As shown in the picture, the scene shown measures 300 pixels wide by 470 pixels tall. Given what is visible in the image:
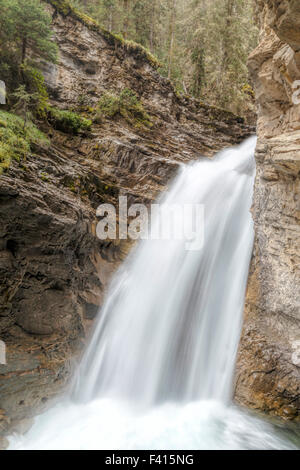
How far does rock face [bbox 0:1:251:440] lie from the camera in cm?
548

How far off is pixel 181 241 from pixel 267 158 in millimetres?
3781

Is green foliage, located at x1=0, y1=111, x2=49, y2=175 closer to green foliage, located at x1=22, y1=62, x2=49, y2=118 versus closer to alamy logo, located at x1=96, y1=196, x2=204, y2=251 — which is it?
green foliage, located at x1=22, y1=62, x2=49, y2=118

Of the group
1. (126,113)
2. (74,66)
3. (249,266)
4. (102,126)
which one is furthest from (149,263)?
(74,66)

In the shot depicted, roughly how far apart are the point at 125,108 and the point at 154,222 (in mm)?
5525

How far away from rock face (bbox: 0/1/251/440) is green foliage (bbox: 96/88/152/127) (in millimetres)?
367

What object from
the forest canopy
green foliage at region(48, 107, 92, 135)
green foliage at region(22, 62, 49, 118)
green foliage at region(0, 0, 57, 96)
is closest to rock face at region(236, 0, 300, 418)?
green foliage at region(48, 107, 92, 135)

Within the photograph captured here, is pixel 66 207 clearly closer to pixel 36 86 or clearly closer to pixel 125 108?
pixel 36 86

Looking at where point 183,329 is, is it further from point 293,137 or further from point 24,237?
point 293,137

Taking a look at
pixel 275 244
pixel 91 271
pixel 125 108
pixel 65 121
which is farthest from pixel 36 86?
A: pixel 275 244

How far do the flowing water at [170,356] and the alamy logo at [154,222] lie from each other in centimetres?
23

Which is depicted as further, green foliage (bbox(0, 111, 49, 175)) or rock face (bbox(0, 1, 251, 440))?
green foliage (bbox(0, 111, 49, 175))

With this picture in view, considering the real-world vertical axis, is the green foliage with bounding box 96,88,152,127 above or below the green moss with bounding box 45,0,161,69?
below

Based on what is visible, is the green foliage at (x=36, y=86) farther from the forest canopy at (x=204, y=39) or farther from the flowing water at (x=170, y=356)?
the forest canopy at (x=204, y=39)

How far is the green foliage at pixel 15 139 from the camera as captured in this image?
562cm
